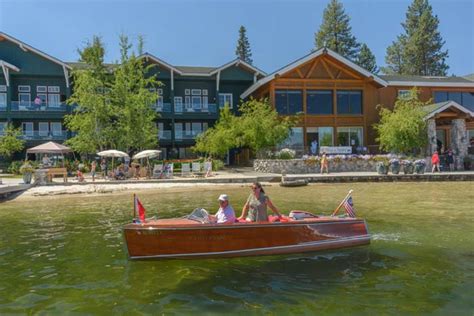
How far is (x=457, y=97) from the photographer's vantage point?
38.1m

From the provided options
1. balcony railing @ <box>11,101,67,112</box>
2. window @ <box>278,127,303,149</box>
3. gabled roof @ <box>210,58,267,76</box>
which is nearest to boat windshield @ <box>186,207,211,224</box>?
window @ <box>278,127,303,149</box>

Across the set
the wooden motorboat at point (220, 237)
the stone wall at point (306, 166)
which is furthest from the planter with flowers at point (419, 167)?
the wooden motorboat at point (220, 237)

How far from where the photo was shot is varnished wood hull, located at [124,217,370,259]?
8.27 meters

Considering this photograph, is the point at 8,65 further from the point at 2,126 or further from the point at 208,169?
the point at 208,169

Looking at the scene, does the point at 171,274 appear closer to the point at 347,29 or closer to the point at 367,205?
the point at 367,205

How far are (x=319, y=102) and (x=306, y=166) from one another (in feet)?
28.8

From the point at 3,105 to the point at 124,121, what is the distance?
39.7ft

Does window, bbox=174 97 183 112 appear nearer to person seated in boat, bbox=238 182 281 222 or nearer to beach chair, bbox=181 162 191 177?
beach chair, bbox=181 162 191 177

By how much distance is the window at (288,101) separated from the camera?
114 ft

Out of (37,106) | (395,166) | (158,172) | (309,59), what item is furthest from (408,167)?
(37,106)

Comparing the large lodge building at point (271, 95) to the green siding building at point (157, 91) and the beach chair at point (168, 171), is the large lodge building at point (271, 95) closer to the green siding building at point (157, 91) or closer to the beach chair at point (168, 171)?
the green siding building at point (157, 91)

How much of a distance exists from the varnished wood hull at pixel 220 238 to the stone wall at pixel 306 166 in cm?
1960

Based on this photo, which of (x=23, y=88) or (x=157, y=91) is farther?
(x=157, y=91)

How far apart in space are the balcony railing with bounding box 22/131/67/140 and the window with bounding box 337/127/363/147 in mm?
23220
